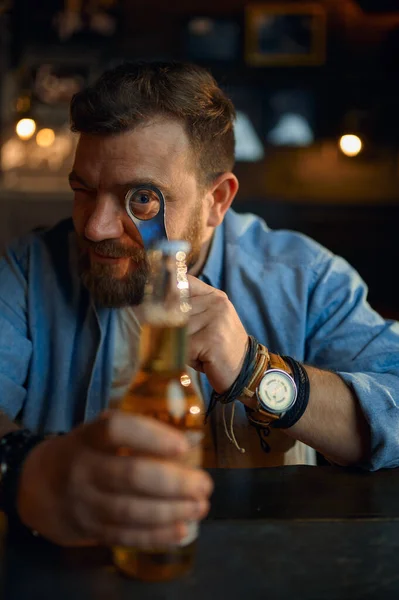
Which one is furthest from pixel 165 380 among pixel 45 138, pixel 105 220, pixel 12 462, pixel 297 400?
pixel 45 138

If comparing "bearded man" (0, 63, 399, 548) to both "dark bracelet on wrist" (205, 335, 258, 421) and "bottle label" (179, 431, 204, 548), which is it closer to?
"dark bracelet on wrist" (205, 335, 258, 421)

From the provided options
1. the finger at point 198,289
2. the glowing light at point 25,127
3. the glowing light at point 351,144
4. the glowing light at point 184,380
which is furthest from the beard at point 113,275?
the glowing light at point 351,144

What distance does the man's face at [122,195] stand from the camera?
1.21 metres

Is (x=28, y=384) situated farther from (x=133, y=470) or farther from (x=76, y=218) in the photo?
(x=133, y=470)

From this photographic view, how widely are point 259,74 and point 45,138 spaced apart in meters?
0.93

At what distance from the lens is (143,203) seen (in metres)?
1.22

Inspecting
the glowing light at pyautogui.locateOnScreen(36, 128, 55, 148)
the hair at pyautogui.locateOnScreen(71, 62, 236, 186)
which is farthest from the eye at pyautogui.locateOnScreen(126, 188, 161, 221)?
the glowing light at pyautogui.locateOnScreen(36, 128, 55, 148)

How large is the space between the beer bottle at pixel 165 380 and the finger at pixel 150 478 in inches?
1.4

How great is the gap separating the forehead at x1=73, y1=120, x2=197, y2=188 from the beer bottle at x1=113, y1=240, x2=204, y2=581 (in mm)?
627

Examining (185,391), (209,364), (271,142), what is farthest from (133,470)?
(271,142)

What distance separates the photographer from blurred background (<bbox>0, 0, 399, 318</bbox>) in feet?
10.2

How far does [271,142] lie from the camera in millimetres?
3266

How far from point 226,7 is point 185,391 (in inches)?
115

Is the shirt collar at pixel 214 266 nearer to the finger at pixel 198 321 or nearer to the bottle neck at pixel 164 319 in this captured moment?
the finger at pixel 198 321
